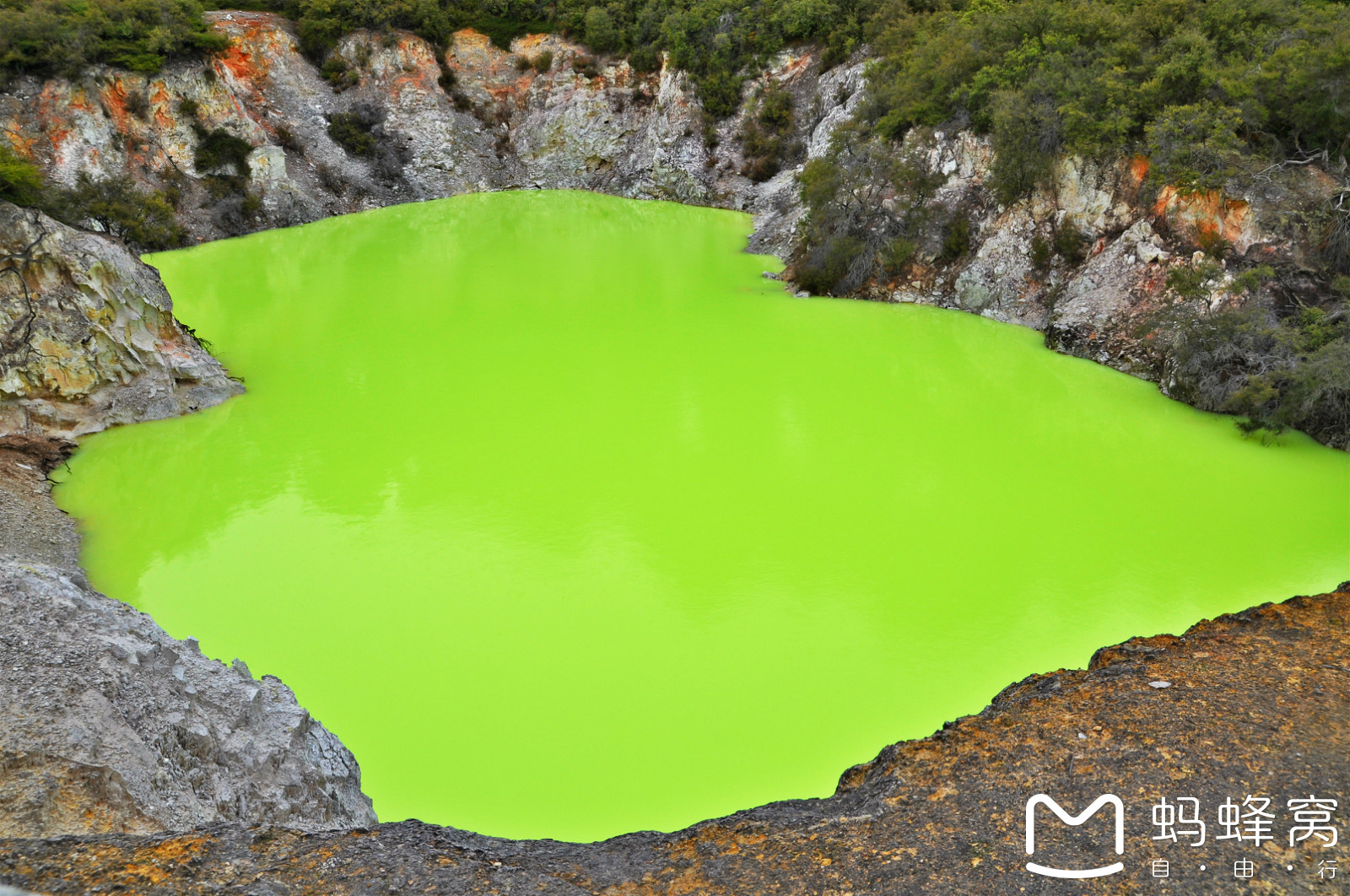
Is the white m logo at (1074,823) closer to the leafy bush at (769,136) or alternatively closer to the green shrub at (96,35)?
the leafy bush at (769,136)

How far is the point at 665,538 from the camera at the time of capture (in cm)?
739

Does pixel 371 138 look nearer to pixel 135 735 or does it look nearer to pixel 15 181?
pixel 15 181

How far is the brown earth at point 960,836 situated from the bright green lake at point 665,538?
0.87 m

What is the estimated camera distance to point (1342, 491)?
8.09 m

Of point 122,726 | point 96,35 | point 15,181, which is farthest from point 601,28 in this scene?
point 122,726

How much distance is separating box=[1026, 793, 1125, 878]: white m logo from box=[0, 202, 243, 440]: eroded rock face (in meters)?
10.1

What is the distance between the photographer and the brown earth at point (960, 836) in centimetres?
327

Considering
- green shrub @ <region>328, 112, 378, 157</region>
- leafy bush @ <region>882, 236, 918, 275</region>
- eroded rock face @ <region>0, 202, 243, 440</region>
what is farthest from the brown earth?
green shrub @ <region>328, 112, 378, 157</region>

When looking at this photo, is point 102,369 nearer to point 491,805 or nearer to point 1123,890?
point 491,805

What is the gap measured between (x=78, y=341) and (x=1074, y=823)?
34.7ft

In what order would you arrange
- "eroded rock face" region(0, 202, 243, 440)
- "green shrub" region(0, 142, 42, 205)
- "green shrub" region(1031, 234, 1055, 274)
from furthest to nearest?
1. "green shrub" region(1031, 234, 1055, 274)
2. "green shrub" region(0, 142, 42, 205)
3. "eroded rock face" region(0, 202, 243, 440)

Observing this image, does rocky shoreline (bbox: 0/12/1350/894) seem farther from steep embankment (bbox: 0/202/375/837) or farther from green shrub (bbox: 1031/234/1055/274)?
green shrub (bbox: 1031/234/1055/274)

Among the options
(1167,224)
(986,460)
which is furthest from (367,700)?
(1167,224)

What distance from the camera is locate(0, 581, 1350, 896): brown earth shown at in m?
3.27
